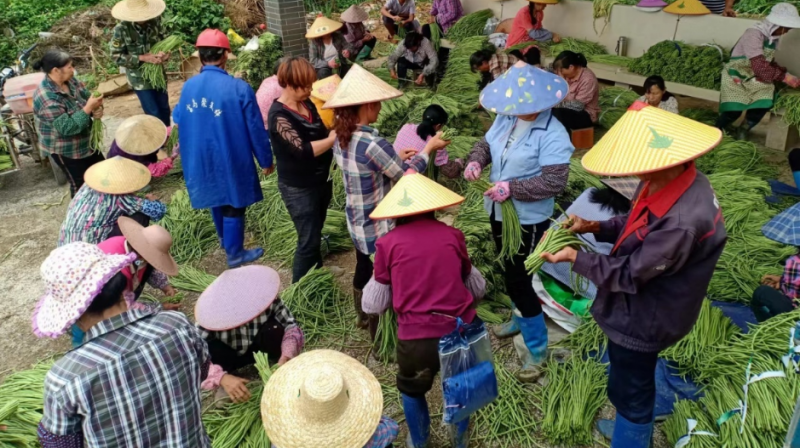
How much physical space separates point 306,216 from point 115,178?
3.95 feet

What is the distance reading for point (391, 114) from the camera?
19.8ft

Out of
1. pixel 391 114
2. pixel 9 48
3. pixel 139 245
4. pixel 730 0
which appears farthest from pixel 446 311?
pixel 9 48

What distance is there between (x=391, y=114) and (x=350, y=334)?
9.00 ft

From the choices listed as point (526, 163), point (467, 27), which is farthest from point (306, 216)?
point (467, 27)

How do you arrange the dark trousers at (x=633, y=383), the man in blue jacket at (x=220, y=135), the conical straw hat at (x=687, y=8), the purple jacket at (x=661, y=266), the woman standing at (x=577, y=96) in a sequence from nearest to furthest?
the purple jacket at (x=661, y=266) → the dark trousers at (x=633, y=383) → the man in blue jacket at (x=220, y=135) → the woman standing at (x=577, y=96) → the conical straw hat at (x=687, y=8)

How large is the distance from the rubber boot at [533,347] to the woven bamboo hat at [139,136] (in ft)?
11.3

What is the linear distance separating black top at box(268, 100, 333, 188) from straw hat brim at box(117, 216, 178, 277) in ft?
3.65

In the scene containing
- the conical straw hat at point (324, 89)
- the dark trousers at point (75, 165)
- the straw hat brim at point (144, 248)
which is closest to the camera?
the straw hat brim at point (144, 248)

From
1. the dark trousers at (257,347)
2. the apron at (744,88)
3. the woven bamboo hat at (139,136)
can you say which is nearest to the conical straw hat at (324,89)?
the woven bamboo hat at (139,136)

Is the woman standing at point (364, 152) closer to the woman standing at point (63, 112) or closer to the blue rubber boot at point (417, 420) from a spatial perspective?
the blue rubber boot at point (417, 420)

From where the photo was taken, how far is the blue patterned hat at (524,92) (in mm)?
3051

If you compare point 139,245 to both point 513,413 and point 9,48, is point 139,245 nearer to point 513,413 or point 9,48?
point 513,413

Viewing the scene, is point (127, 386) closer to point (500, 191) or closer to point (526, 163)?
point (500, 191)

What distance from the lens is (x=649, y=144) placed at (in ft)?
7.06
